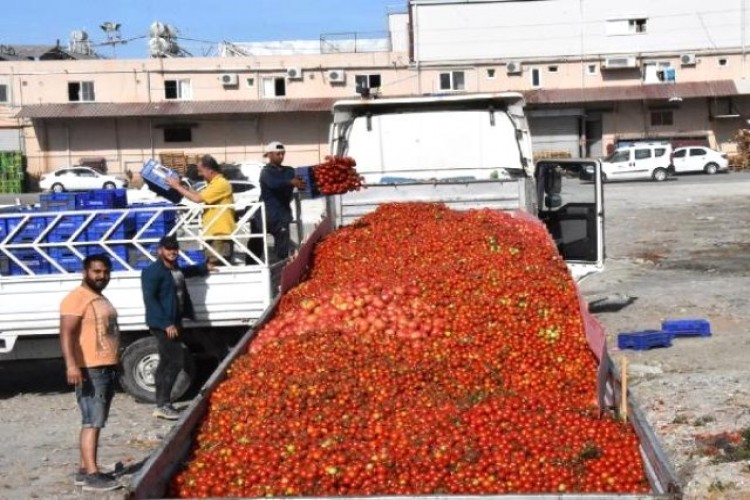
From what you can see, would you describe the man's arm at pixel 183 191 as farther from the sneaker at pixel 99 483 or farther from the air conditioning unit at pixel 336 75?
the air conditioning unit at pixel 336 75

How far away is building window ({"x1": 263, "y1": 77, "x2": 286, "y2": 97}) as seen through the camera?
51.5m

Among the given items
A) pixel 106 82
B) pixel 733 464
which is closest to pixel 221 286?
pixel 733 464

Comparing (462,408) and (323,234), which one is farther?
(323,234)

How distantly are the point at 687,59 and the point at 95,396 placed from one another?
49005 mm

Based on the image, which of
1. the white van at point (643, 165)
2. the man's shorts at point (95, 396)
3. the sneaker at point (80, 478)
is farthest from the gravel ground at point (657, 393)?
the white van at point (643, 165)

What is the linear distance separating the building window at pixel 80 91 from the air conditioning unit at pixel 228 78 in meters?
6.17

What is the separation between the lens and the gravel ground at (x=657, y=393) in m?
7.44

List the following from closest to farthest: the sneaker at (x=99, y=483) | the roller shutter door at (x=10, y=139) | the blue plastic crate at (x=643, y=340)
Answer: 1. the sneaker at (x=99, y=483)
2. the blue plastic crate at (x=643, y=340)
3. the roller shutter door at (x=10, y=139)

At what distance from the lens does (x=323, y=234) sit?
10.6m

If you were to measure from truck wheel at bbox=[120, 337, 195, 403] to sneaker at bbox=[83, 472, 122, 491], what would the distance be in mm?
2317

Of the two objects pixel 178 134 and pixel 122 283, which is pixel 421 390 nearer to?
pixel 122 283

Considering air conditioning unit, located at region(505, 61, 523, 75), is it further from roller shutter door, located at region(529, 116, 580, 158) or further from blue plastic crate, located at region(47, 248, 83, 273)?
blue plastic crate, located at region(47, 248, 83, 273)

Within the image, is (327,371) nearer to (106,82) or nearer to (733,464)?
(733,464)

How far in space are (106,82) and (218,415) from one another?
47106 mm
